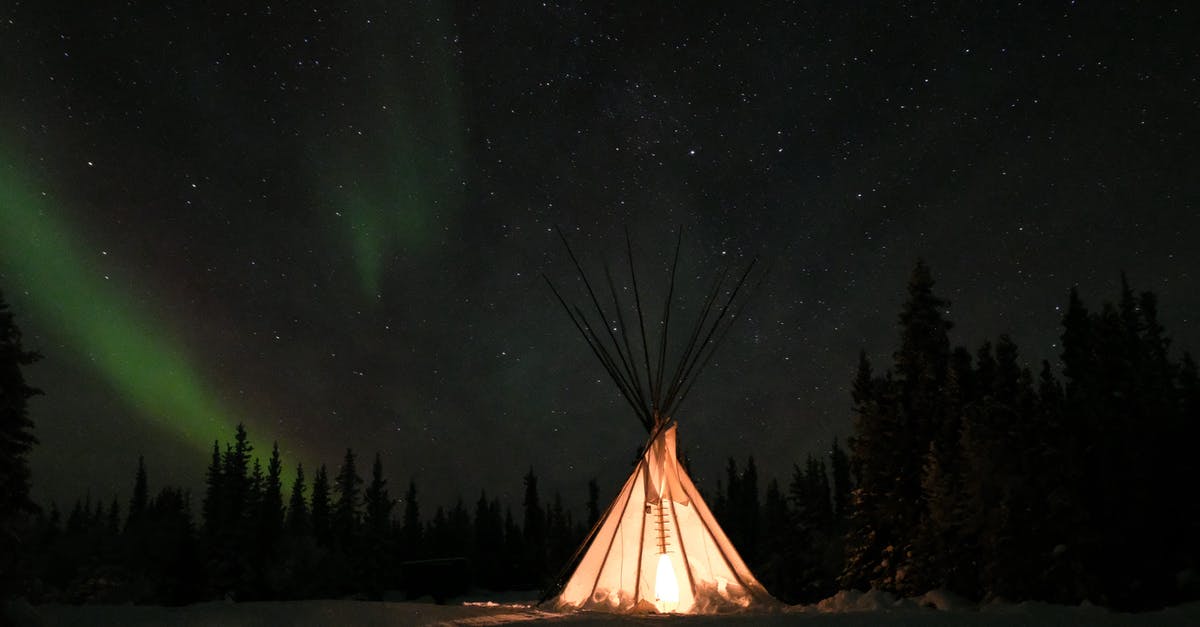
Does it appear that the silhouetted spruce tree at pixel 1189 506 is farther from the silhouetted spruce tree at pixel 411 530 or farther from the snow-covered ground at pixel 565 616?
the silhouetted spruce tree at pixel 411 530

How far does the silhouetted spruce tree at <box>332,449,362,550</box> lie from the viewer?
1976 inches

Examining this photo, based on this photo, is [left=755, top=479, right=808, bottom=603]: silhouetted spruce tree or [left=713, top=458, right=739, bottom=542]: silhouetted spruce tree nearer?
[left=755, top=479, right=808, bottom=603]: silhouetted spruce tree

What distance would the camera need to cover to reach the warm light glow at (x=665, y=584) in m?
13.4

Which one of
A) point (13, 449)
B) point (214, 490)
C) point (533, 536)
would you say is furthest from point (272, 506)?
point (13, 449)

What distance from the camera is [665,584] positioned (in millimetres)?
13711

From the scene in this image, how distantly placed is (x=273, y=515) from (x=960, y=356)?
3424cm

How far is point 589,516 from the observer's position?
240 ft

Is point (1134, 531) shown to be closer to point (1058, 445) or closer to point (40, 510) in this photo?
point (1058, 445)

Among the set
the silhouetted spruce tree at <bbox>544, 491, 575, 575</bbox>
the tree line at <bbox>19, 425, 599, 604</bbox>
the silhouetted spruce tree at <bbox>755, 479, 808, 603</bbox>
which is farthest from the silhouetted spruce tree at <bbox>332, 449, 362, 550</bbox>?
the silhouetted spruce tree at <bbox>755, 479, 808, 603</bbox>

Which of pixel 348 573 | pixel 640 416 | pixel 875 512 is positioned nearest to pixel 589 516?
pixel 348 573

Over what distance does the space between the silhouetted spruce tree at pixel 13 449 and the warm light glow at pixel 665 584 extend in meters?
9.60

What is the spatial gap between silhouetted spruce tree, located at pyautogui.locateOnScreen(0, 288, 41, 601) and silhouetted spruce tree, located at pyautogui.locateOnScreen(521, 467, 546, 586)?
121 feet

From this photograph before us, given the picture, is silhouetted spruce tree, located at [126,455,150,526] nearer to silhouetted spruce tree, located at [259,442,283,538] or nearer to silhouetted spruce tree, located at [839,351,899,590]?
silhouetted spruce tree, located at [259,442,283,538]

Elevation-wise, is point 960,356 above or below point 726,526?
above
